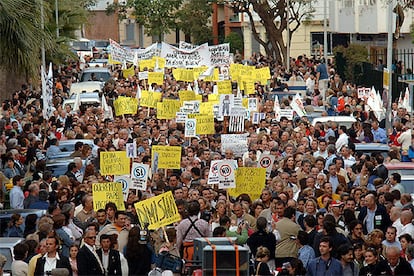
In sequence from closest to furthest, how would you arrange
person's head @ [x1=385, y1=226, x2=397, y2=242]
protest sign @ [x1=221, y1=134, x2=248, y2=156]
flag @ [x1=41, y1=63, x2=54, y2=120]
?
person's head @ [x1=385, y1=226, x2=397, y2=242] → protest sign @ [x1=221, y1=134, x2=248, y2=156] → flag @ [x1=41, y1=63, x2=54, y2=120]

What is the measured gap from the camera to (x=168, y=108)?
29516 millimetres

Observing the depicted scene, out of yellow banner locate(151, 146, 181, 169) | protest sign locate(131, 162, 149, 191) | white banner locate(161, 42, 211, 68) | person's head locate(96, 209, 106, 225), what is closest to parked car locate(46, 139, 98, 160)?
yellow banner locate(151, 146, 181, 169)

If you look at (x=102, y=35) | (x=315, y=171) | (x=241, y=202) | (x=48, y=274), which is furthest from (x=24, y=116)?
(x=102, y=35)

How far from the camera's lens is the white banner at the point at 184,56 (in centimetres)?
4188

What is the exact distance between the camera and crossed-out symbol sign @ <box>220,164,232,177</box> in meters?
18.6

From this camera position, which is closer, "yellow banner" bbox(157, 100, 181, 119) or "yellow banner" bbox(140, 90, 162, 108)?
"yellow banner" bbox(157, 100, 181, 119)

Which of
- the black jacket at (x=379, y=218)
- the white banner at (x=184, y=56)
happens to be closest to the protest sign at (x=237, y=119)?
the black jacket at (x=379, y=218)

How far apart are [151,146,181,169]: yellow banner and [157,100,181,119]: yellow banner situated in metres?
8.46

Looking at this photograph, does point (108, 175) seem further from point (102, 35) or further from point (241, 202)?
point (102, 35)

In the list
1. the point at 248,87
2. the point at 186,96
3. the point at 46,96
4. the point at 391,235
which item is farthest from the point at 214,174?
the point at 248,87

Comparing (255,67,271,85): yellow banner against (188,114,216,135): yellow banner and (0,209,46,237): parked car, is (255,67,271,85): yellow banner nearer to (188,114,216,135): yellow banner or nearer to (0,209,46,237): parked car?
(188,114,216,135): yellow banner

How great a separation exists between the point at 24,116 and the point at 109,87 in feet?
26.7

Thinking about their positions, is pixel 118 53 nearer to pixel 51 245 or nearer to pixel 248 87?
pixel 248 87

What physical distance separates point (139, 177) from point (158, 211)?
3612mm
